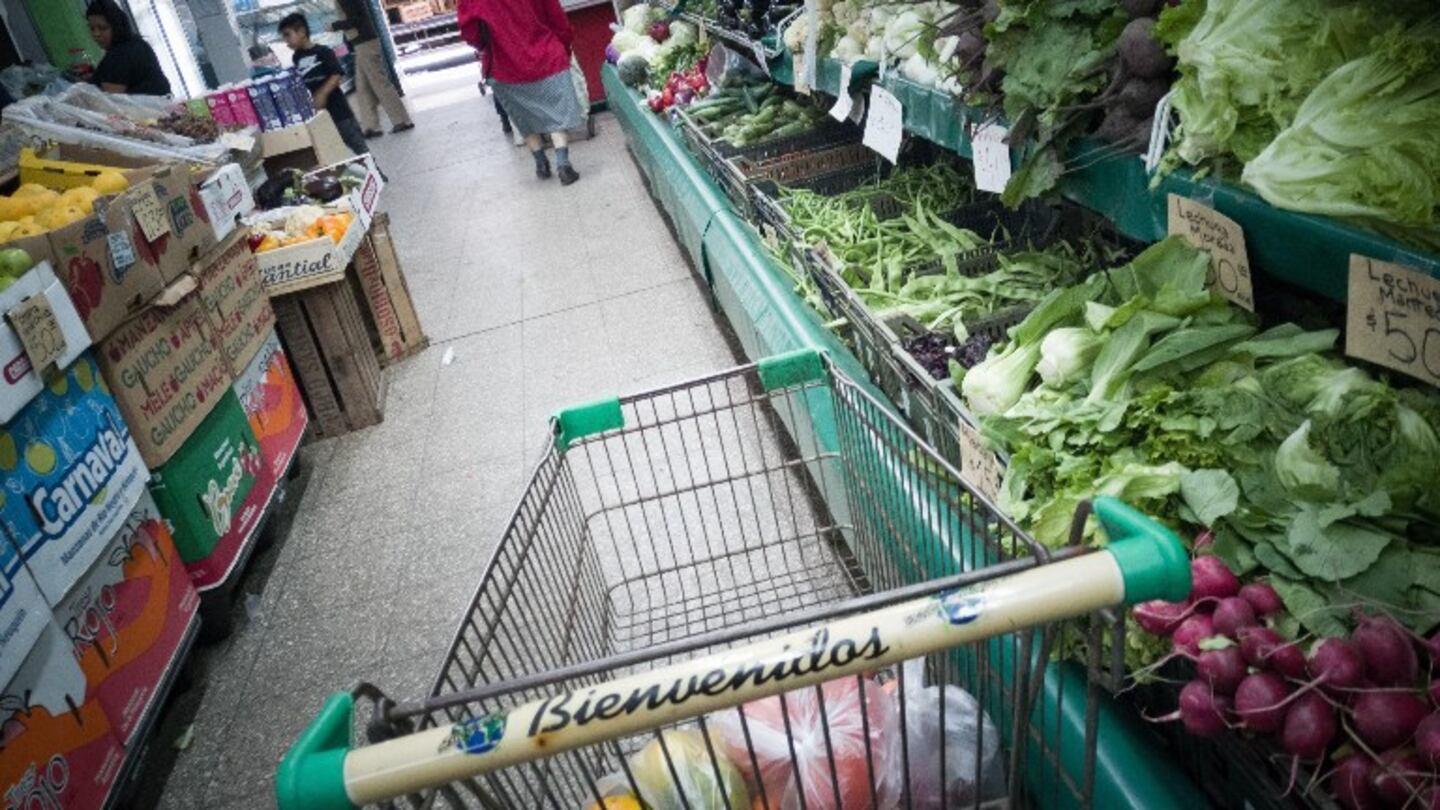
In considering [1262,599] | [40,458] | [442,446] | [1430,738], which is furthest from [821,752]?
[442,446]

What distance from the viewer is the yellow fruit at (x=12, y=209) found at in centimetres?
309

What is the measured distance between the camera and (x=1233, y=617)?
1083mm

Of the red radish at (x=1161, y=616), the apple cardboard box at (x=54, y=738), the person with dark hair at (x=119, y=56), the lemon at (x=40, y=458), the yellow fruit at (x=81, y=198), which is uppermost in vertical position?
the person with dark hair at (x=119, y=56)

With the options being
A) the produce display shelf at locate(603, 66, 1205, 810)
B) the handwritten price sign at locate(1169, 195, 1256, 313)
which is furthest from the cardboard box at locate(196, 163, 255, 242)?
the handwritten price sign at locate(1169, 195, 1256, 313)

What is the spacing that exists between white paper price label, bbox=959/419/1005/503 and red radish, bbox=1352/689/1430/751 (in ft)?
2.20

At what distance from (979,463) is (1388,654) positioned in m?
0.78

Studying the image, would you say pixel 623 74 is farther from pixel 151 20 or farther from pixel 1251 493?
pixel 151 20

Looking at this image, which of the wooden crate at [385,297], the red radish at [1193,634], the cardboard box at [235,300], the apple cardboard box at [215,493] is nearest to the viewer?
the red radish at [1193,634]

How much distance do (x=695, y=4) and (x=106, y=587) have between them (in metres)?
6.13

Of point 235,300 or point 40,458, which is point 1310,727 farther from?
point 235,300

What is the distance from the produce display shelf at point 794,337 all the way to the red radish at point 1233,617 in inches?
7.9

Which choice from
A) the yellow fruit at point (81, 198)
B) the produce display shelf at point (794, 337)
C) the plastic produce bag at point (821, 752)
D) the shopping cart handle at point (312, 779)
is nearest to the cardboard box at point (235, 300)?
the yellow fruit at point (81, 198)

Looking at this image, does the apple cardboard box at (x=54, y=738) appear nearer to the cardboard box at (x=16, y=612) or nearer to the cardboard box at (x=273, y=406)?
the cardboard box at (x=16, y=612)

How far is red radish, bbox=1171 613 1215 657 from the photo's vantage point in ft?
3.61
